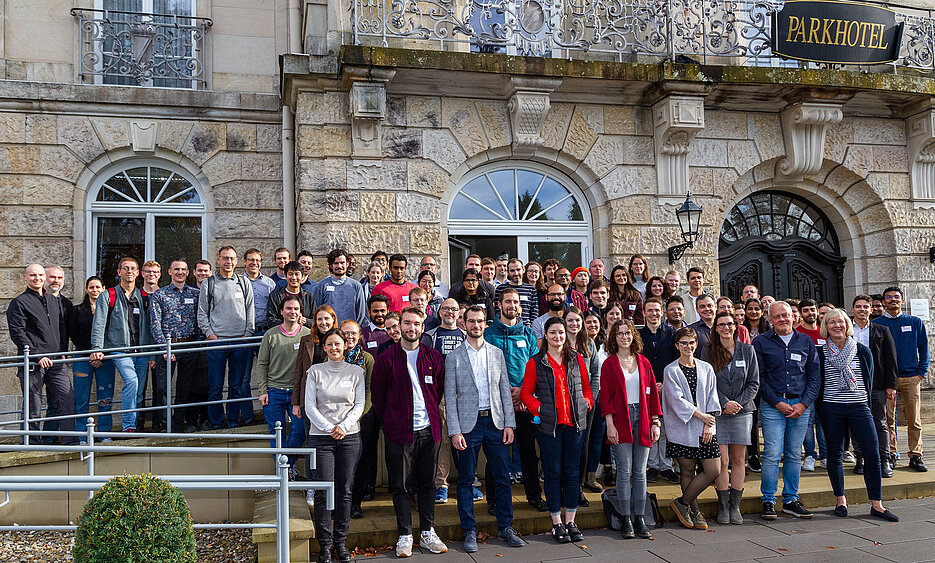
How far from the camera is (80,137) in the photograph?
9680mm

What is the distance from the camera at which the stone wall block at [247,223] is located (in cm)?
1003

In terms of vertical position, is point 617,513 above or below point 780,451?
below

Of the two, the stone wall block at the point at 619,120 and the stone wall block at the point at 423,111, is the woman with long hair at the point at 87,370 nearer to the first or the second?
the stone wall block at the point at 423,111

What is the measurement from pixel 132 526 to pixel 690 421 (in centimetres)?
424

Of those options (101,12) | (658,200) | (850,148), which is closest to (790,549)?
(658,200)

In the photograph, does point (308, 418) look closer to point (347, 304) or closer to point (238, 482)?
point (238, 482)

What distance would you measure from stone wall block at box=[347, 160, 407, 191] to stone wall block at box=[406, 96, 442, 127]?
0.55 m

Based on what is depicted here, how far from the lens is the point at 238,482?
14.5 ft

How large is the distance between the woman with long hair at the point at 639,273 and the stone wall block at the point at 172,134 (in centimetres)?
625

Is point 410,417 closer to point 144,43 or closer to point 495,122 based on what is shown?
point 495,122

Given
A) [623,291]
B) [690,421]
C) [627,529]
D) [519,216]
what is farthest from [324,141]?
[627,529]

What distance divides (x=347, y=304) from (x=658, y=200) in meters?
4.68

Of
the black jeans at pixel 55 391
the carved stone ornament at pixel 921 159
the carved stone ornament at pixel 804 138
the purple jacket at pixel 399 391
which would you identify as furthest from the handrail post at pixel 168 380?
the carved stone ornament at pixel 921 159

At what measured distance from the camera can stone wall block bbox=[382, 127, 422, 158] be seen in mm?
9031
